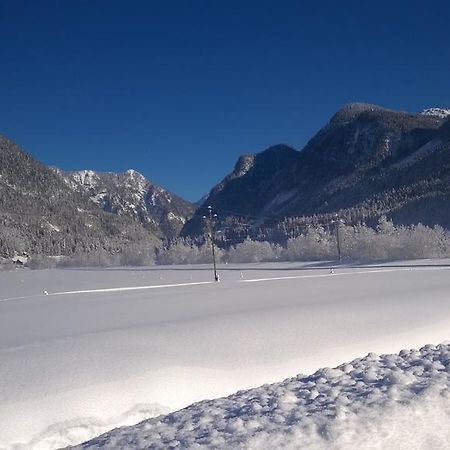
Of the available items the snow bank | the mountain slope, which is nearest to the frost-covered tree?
the mountain slope

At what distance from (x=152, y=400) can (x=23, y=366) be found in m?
2.30

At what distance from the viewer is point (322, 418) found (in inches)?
208

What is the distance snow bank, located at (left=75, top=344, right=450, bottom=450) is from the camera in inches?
193

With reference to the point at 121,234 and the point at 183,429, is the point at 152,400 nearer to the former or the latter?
the point at 183,429

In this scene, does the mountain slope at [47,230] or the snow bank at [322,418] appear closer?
the snow bank at [322,418]

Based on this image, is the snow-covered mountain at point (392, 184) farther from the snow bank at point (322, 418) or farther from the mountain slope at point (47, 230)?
the snow bank at point (322, 418)

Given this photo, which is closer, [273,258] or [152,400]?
[152,400]

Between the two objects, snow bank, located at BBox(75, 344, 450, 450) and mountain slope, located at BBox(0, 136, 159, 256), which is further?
mountain slope, located at BBox(0, 136, 159, 256)

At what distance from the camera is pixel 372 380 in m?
6.72

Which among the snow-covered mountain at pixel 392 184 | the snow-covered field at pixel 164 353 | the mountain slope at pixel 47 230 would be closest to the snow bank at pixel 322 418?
the snow-covered field at pixel 164 353

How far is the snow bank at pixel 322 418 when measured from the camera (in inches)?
193

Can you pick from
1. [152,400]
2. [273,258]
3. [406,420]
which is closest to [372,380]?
[406,420]

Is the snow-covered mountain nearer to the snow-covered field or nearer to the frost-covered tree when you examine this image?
the frost-covered tree

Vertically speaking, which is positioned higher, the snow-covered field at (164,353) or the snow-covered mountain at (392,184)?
the snow-covered mountain at (392,184)
